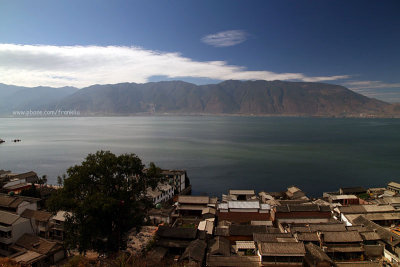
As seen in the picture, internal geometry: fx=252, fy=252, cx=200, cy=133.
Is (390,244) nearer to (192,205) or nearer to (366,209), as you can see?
(366,209)

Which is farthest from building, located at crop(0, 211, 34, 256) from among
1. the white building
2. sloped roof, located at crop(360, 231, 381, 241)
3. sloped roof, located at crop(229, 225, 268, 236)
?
sloped roof, located at crop(360, 231, 381, 241)

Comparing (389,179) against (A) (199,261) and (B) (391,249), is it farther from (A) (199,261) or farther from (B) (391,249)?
(A) (199,261)

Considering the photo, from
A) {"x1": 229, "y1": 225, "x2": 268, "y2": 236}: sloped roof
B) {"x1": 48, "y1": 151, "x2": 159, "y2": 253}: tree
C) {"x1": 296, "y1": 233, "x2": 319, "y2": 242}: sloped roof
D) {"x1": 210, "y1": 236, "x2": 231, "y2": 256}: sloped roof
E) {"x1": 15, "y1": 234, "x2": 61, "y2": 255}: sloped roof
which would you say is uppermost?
{"x1": 48, "y1": 151, "x2": 159, "y2": 253}: tree

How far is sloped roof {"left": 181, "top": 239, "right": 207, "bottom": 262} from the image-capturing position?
14174 mm

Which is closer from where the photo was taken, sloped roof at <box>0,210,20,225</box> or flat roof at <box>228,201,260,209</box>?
sloped roof at <box>0,210,20,225</box>

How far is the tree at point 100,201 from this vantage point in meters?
13.4

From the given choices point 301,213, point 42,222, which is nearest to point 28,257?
point 42,222

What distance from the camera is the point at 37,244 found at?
14789 millimetres

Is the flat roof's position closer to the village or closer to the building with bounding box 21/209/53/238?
the village

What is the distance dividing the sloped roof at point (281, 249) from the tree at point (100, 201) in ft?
23.7

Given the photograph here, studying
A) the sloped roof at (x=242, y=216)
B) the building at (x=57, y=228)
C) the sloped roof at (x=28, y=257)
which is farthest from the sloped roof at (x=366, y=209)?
the sloped roof at (x=28, y=257)

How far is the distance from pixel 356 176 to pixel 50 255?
46933 millimetres

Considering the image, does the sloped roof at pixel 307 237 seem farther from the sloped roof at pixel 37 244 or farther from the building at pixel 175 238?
the sloped roof at pixel 37 244

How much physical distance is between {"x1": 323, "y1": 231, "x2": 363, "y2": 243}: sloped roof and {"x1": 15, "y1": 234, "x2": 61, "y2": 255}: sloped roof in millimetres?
16328
